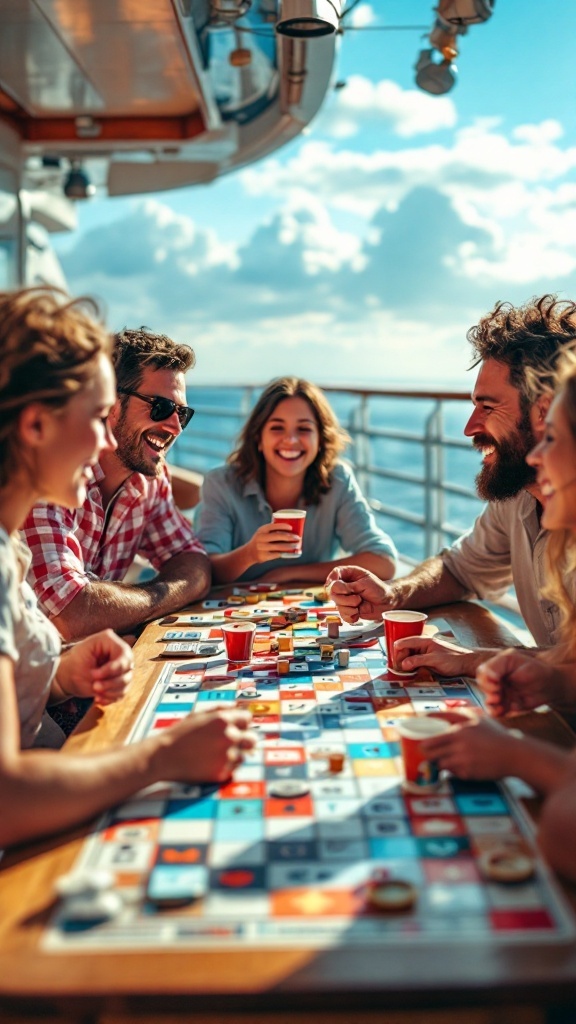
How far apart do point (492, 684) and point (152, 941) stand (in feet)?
2.35

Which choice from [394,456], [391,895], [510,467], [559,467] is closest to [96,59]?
[510,467]

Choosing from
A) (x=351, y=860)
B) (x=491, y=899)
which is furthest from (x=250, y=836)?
(x=491, y=899)

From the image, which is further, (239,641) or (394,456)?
(394,456)

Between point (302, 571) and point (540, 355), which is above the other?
point (540, 355)

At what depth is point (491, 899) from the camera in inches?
34.9

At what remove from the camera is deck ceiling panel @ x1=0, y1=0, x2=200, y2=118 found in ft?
12.0

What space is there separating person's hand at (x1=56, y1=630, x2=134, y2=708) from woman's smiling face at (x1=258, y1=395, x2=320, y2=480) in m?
1.41

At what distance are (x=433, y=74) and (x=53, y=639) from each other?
3755 mm

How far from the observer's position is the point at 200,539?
2.80 m

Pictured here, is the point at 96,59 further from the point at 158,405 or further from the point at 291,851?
the point at 291,851

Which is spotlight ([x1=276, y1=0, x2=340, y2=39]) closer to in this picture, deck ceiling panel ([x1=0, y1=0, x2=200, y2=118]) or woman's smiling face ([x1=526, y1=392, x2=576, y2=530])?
deck ceiling panel ([x1=0, y1=0, x2=200, y2=118])

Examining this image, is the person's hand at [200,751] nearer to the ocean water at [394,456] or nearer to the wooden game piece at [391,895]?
the wooden game piece at [391,895]

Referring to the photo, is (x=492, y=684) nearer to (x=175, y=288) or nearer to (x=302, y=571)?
(x=302, y=571)

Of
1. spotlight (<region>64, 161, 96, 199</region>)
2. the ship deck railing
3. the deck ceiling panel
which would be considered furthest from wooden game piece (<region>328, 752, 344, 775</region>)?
spotlight (<region>64, 161, 96, 199</region>)
